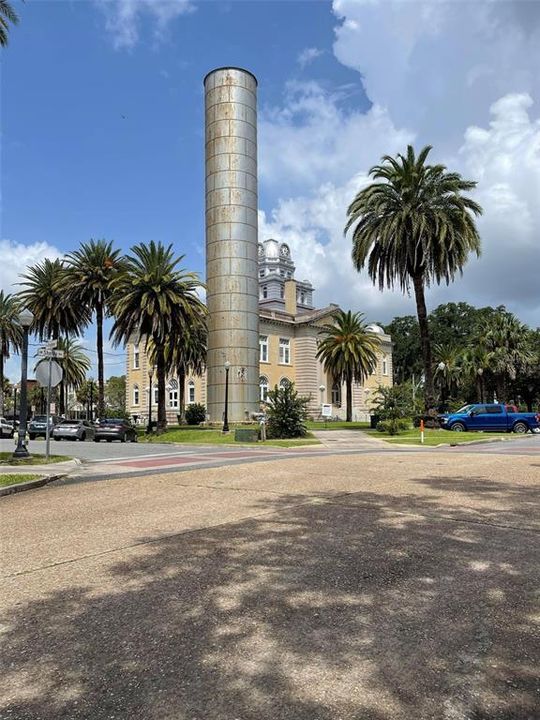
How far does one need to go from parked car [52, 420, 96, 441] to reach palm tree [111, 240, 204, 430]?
181 inches

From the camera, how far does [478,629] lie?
4066 millimetres

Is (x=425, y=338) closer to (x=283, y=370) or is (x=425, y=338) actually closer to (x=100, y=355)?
(x=100, y=355)

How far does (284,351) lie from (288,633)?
214 feet

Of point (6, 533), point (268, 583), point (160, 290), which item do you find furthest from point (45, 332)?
point (268, 583)

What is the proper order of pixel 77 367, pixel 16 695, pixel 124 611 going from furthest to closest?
pixel 77 367 < pixel 124 611 < pixel 16 695

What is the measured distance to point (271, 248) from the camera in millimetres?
93688

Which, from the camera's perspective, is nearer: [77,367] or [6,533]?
[6,533]

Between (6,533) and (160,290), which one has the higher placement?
(160,290)

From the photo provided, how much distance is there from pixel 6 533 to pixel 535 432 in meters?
35.7

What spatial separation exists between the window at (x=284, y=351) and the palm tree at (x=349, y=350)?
9948mm

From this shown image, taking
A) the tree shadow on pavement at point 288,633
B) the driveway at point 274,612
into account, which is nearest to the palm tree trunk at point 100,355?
the driveway at point 274,612

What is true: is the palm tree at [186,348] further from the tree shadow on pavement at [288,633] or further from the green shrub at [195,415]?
the tree shadow on pavement at [288,633]

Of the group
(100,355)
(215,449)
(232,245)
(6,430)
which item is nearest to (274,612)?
(215,449)

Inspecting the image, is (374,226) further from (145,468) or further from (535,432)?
(145,468)
